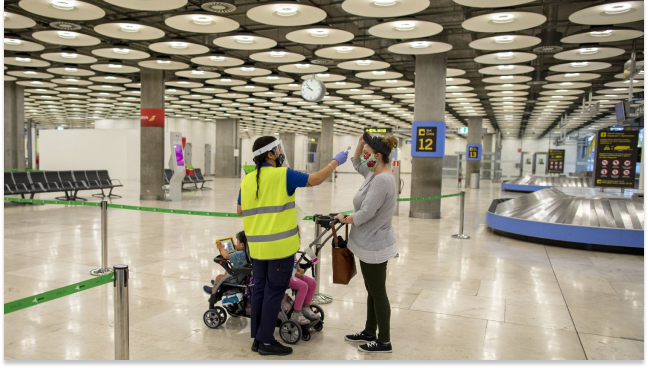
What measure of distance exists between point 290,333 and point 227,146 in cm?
3698

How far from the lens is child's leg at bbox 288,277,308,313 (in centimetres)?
436

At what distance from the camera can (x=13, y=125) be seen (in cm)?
2447

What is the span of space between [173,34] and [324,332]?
39.3 ft

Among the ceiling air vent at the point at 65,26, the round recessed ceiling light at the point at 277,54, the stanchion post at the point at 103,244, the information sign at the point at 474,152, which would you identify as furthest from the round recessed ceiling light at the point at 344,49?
the information sign at the point at 474,152

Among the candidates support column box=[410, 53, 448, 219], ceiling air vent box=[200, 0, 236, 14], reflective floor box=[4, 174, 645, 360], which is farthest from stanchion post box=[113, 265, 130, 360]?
support column box=[410, 53, 448, 219]

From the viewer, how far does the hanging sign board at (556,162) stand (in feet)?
119

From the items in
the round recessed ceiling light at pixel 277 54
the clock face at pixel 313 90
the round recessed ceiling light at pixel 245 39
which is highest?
the round recessed ceiling light at pixel 277 54

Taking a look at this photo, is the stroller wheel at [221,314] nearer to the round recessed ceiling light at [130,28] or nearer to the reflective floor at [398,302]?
the reflective floor at [398,302]

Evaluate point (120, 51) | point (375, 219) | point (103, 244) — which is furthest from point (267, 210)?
point (120, 51)

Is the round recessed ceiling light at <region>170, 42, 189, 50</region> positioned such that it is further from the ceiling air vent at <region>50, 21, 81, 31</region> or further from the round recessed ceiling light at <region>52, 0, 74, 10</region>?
the round recessed ceiling light at <region>52, 0, 74, 10</region>

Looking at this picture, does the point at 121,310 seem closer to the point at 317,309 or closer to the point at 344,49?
the point at 317,309

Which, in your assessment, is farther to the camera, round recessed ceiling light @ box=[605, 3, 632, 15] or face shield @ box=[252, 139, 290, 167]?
round recessed ceiling light @ box=[605, 3, 632, 15]

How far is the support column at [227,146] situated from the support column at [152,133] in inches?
829

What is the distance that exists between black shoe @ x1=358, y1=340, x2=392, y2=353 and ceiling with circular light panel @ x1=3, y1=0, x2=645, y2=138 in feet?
23.4
